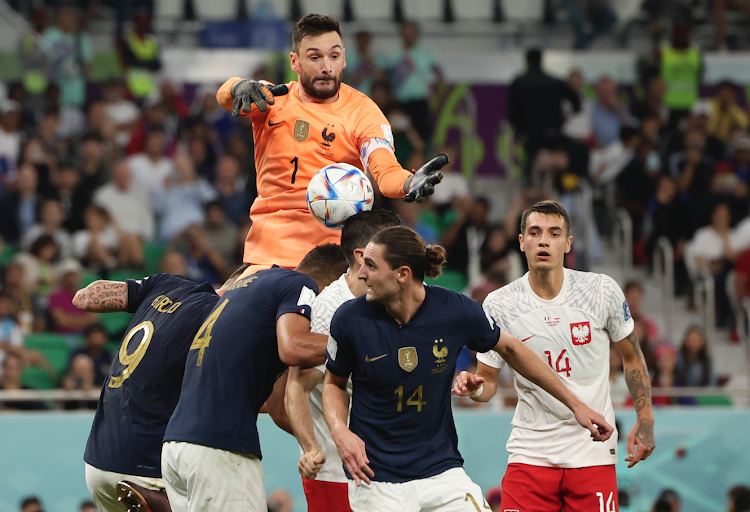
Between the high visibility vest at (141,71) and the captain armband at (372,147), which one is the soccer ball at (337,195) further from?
the high visibility vest at (141,71)

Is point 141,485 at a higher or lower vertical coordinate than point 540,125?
lower

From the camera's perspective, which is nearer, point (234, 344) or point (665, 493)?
point (234, 344)

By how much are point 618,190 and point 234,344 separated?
407 inches

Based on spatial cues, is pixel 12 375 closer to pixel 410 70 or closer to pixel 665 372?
pixel 665 372

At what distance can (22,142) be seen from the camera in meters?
14.6

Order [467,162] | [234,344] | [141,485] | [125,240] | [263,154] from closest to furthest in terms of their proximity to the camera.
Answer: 1. [234,344]
2. [141,485]
3. [263,154]
4. [125,240]
5. [467,162]

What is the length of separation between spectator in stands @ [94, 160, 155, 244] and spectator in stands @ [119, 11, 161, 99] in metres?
2.86

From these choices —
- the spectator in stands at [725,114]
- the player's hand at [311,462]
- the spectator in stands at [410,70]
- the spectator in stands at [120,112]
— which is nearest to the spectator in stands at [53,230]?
the spectator in stands at [120,112]

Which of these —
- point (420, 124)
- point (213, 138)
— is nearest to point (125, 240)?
point (213, 138)

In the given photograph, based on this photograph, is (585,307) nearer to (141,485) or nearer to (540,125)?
(141,485)

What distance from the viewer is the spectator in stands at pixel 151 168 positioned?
46.9 feet

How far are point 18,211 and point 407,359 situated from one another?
985 cm

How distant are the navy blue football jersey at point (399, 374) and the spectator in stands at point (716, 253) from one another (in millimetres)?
8735

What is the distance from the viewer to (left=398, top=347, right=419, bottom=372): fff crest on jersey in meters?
5.22
